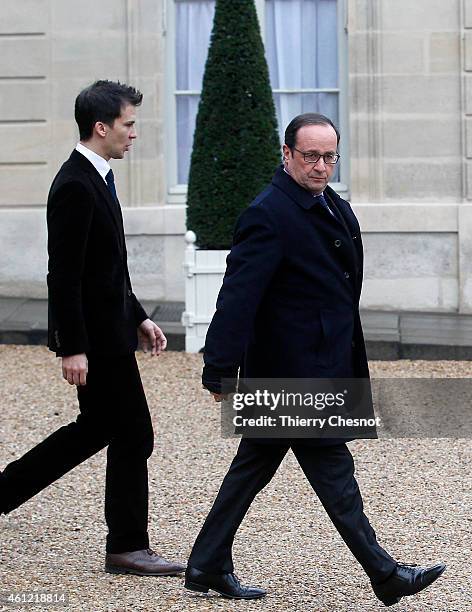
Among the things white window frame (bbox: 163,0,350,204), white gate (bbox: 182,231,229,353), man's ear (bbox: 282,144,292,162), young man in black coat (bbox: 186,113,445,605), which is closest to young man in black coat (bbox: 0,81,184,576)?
young man in black coat (bbox: 186,113,445,605)

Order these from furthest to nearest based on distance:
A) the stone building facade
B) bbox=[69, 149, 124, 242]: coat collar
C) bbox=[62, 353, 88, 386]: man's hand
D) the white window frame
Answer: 1. the white window frame
2. the stone building facade
3. bbox=[69, 149, 124, 242]: coat collar
4. bbox=[62, 353, 88, 386]: man's hand

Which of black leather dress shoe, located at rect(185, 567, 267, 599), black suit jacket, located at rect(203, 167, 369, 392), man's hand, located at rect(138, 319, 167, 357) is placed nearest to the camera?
black suit jacket, located at rect(203, 167, 369, 392)

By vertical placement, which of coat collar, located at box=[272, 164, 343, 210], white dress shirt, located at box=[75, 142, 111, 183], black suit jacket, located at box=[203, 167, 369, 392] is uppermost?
white dress shirt, located at box=[75, 142, 111, 183]

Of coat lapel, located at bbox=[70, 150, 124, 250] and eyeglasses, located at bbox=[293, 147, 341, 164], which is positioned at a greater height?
eyeglasses, located at bbox=[293, 147, 341, 164]

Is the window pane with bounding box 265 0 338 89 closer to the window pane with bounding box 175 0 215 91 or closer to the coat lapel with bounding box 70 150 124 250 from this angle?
the window pane with bounding box 175 0 215 91

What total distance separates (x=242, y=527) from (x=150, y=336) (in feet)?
3.30

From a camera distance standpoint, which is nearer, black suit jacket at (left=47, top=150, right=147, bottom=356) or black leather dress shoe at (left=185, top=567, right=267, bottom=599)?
black leather dress shoe at (left=185, top=567, right=267, bottom=599)

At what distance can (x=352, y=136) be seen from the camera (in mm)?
12133

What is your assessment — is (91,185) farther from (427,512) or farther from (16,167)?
(16,167)

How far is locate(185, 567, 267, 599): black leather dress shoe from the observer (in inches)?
179

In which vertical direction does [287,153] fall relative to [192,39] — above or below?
below

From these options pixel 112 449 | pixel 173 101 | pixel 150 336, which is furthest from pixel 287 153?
pixel 173 101

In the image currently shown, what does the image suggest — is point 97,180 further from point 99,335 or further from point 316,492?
point 316,492

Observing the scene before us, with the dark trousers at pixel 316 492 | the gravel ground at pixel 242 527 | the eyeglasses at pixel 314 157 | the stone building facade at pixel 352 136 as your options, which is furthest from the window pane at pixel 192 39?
the dark trousers at pixel 316 492
